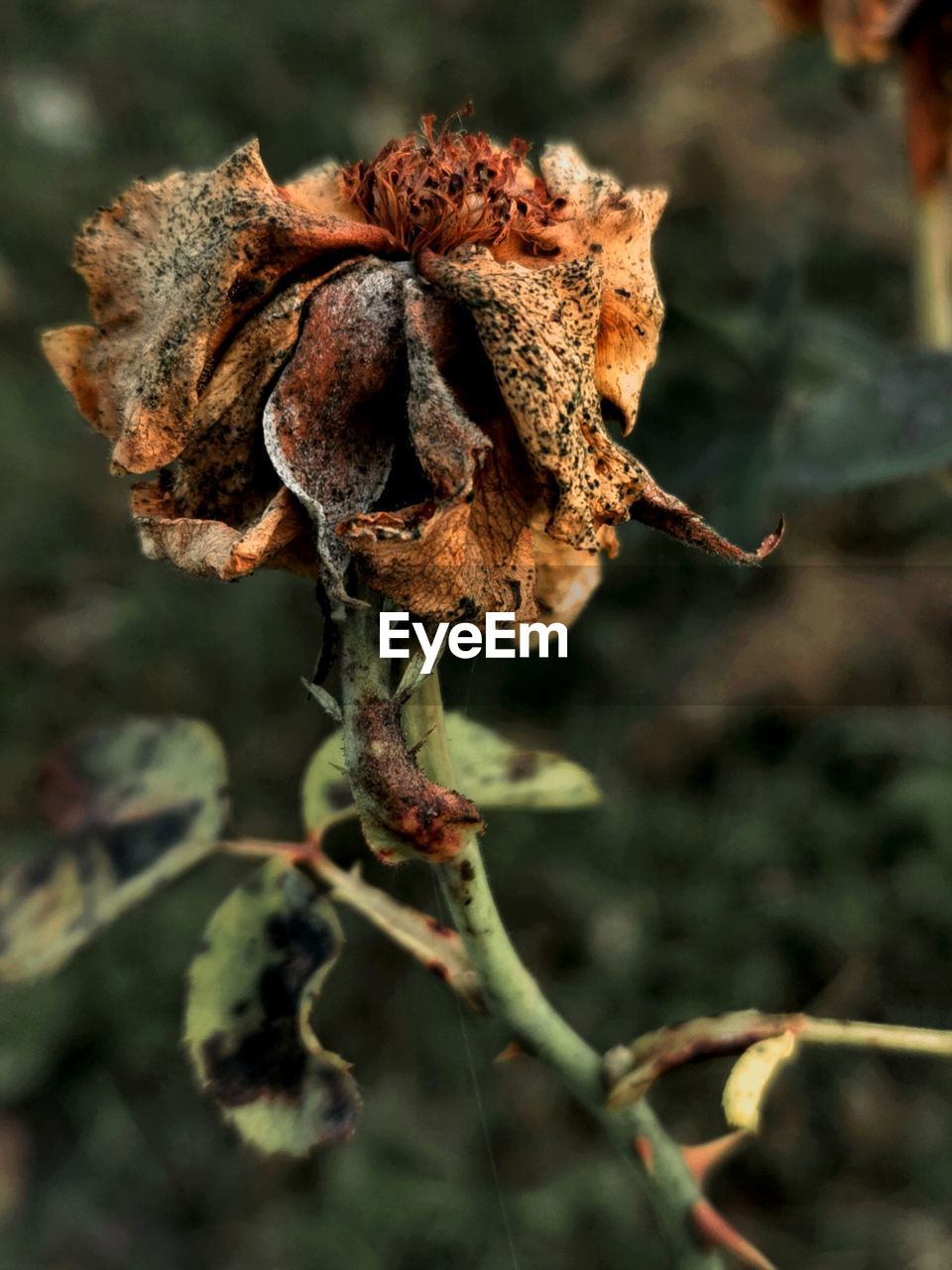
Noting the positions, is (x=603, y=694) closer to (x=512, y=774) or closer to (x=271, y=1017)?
(x=512, y=774)

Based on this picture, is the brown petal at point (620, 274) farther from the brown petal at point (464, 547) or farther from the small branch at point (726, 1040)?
the small branch at point (726, 1040)

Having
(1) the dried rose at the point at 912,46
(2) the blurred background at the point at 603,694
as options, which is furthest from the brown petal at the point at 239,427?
(1) the dried rose at the point at 912,46

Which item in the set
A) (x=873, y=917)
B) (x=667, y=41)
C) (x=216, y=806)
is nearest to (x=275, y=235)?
(x=216, y=806)

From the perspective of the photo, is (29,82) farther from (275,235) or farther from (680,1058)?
(680,1058)

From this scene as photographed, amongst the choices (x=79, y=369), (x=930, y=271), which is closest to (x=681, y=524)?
(x=79, y=369)

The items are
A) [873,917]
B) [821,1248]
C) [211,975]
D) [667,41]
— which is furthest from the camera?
[667,41]

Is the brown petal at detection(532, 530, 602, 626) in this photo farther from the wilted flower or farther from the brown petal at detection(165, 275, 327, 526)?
the brown petal at detection(165, 275, 327, 526)
